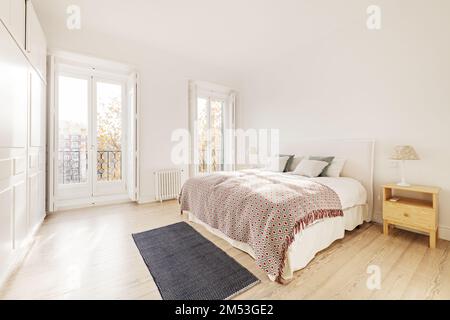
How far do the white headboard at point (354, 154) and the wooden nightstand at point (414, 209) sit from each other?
34 cm

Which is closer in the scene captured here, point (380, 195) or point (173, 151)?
point (380, 195)

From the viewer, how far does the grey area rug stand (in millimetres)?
1480

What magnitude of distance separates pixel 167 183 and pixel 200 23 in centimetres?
280

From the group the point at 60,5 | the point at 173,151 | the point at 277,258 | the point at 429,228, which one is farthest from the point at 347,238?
the point at 60,5

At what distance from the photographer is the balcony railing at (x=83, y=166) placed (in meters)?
3.49

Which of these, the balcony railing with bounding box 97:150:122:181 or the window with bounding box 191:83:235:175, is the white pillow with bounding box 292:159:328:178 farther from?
the balcony railing with bounding box 97:150:122:181

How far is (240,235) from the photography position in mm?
1967

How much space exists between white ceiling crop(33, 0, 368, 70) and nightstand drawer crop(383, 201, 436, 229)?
8.39ft

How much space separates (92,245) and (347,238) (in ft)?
9.50

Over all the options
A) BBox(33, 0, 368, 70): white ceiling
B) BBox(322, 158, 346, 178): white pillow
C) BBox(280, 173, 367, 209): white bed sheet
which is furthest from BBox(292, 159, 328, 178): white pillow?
BBox(33, 0, 368, 70): white ceiling

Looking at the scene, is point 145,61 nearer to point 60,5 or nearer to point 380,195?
point 60,5

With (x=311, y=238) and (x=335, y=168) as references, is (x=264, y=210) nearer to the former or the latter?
(x=311, y=238)

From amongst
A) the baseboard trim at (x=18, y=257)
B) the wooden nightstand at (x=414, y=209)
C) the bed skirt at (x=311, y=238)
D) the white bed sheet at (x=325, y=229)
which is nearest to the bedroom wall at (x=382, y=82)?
the wooden nightstand at (x=414, y=209)

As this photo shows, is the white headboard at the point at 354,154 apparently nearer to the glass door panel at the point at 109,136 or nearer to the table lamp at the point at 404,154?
the table lamp at the point at 404,154
